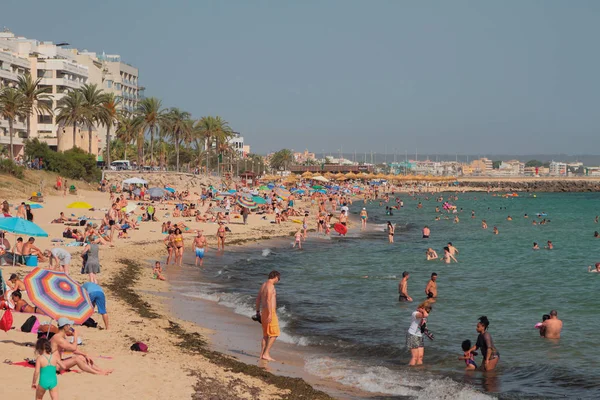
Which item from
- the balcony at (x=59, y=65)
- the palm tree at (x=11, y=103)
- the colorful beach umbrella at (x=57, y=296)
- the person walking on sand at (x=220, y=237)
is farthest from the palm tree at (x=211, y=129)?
the colorful beach umbrella at (x=57, y=296)

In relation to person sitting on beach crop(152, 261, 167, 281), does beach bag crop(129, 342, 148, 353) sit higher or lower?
higher

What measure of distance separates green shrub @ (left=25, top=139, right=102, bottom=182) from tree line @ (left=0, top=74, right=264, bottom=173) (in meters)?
1.96

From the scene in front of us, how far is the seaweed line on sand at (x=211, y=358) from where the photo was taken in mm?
10906

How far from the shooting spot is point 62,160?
190 ft

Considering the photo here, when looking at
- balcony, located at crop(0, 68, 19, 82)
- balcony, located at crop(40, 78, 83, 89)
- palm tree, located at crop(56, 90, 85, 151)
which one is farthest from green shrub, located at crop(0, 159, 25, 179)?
balcony, located at crop(40, 78, 83, 89)

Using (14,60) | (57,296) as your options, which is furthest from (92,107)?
(57,296)

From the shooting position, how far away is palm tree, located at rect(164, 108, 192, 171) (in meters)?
86.4

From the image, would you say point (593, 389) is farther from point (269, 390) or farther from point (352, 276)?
point (352, 276)

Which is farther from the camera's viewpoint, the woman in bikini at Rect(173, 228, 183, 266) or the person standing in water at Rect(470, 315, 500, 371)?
the woman in bikini at Rect(173, 228, 183, 266)

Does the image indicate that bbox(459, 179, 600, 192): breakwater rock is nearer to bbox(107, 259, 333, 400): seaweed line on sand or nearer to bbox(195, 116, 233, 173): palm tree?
bbox(195, 116, 233, 173): palm tree

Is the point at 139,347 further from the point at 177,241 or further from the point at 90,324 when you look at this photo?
the point at 177,241

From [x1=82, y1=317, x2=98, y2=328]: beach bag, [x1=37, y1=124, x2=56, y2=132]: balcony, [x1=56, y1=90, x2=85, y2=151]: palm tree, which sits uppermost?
[x1=56, y1=90, x2=85, y2=151]: palm tree

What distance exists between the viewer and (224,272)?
86.3 ft

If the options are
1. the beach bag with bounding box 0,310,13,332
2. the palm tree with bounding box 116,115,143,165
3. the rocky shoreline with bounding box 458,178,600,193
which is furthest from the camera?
the rocky shoreline with bounding box 458,178,600,193
